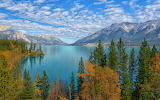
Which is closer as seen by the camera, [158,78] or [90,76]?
[158,78]

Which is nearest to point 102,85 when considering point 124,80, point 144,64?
point 124,80

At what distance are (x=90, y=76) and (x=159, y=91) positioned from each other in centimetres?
1849

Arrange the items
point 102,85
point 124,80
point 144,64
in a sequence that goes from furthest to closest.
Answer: point 144,64 < point 124,80 < point 102,85

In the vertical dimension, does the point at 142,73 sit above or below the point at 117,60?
below

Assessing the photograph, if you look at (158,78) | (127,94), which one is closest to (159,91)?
(158,78)

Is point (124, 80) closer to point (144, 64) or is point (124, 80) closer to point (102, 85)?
point (102, 85)

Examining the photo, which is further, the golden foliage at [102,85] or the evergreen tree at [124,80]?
the evergreen tree at [124,80]

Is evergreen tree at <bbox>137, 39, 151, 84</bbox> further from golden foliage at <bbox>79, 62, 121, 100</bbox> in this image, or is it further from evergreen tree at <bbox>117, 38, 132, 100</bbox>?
golden foliage at <bbox>79, 62, 121, 100</bbox>

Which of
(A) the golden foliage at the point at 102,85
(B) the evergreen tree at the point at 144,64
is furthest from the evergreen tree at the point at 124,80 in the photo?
(B) the evergreen tree at the point at 144,64

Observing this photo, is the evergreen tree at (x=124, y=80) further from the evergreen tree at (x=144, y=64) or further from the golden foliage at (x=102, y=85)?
the evergreen tree at (x=144, y=64)

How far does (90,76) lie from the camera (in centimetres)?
4100

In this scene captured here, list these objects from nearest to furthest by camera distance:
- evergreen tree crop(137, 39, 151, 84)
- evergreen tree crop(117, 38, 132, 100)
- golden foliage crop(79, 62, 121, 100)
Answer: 1. golden foliage crop(79, 62, 121, 100)
2. evergreen tree crop(117, 38, 132, 100)
3. evergreen tree crop(137, 39, 151, 84)

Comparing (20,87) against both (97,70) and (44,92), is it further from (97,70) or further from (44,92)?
(97,70)

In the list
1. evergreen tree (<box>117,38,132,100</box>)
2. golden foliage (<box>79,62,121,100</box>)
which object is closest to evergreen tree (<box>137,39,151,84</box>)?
evergreen tree (<box>117,38,132,100</box>)
